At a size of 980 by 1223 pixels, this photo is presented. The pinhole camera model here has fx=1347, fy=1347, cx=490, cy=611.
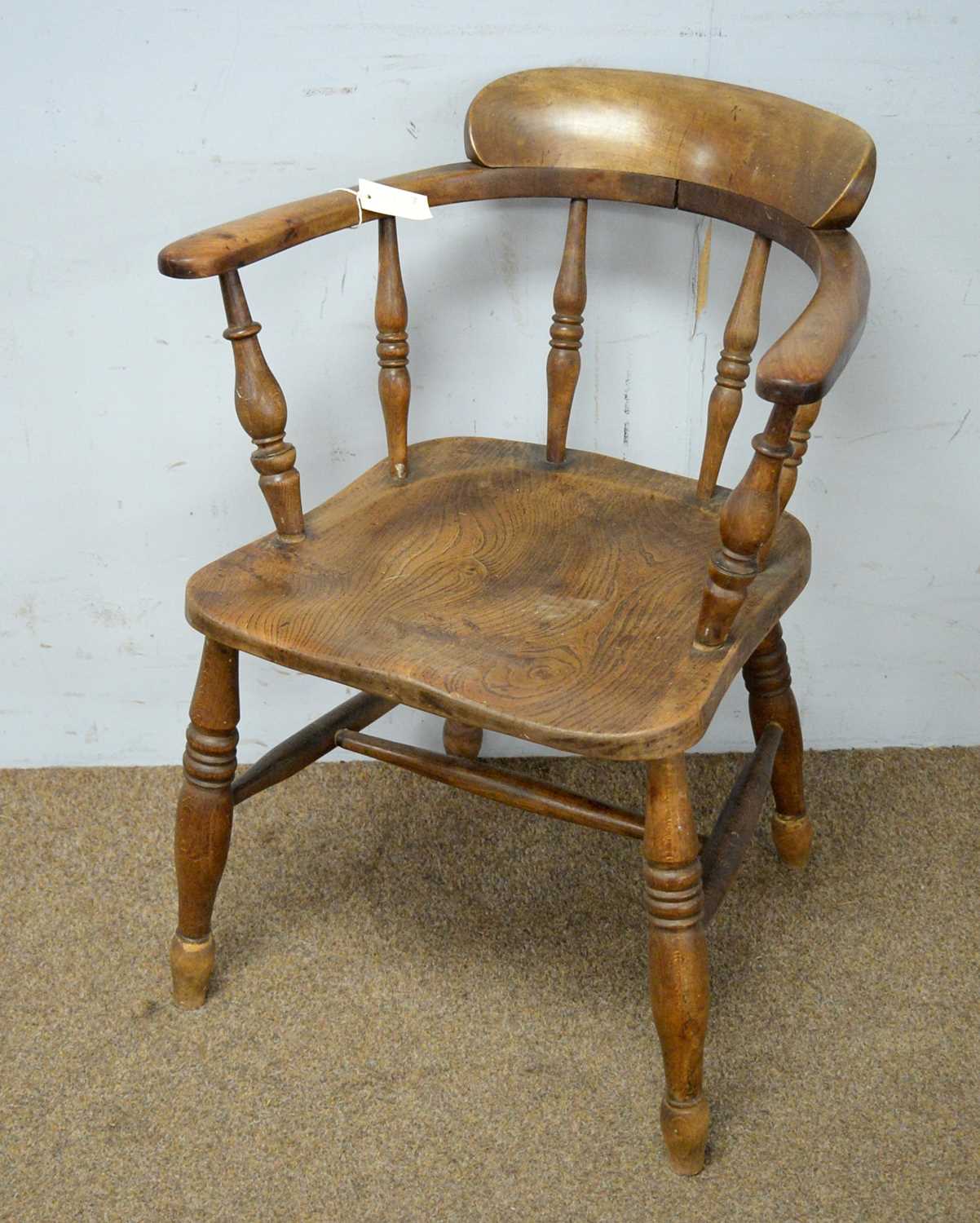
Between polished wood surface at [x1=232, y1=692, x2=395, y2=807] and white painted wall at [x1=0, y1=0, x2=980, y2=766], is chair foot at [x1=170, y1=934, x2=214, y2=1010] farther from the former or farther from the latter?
white painted wall at [x1=0, y1=0, x2=980, y2=766]

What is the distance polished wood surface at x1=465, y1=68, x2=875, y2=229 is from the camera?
1157 mm

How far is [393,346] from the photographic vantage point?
1.28 meters

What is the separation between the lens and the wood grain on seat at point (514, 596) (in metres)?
1.00

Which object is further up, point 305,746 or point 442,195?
point 442,195

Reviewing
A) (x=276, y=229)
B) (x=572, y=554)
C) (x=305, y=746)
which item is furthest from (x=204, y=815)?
(x=276, y=229)

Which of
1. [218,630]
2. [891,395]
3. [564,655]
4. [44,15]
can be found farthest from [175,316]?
[891,395]

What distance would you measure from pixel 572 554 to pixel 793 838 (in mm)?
478

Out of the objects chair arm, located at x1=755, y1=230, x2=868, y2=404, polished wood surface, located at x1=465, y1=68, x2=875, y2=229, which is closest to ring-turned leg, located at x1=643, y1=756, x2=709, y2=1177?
chair arm, located at x1=755, y1=230, x2=868, y2=404

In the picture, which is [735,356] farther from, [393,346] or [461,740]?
[461,740]

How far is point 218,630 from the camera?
109 cm

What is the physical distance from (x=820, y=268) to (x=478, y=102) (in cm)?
40

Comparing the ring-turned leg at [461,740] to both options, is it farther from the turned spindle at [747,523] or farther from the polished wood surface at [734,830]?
the turned spindle at [747,523]

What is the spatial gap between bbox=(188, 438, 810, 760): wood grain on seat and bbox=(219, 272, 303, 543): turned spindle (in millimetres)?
36

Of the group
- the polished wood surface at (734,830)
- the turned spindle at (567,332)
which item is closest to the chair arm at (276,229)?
the turned spindle at (567,332)
